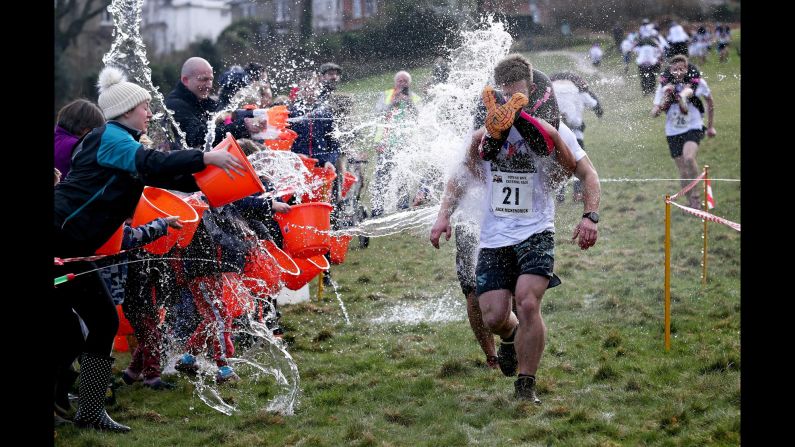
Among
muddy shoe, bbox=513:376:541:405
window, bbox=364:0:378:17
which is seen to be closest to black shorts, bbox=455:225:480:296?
muddy shoe, bbox=513:376:541:405

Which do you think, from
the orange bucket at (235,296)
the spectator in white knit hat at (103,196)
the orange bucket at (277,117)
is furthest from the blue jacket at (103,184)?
the orange bucket at (277,117)

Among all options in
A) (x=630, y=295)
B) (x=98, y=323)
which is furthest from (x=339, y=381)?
(x=630, y=295)

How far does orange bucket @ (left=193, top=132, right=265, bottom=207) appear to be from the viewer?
4.65 m

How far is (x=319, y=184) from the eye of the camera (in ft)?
21.7

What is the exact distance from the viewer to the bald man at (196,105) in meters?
6.57

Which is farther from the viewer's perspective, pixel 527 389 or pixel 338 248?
pixel 338 248

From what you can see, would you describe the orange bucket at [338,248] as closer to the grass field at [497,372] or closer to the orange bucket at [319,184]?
the orange bucket at [319,184]

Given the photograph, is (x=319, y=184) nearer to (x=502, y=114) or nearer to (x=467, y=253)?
(x=467, y=253)

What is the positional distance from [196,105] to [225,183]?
7.41 ft

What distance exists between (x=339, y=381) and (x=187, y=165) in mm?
1879

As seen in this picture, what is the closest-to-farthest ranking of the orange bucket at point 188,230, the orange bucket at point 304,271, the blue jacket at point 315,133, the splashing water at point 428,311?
the orange bucket at point 188,230
the orange bucket at point 304,271
the splashing water at point 428,311
the blue jacket at point 315,133

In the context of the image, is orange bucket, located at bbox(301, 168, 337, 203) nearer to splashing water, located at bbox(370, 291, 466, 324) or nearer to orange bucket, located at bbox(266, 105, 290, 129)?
orange bucket, located at bbox(266, 105, 290, 129)

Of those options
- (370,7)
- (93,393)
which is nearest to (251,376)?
(93,393)

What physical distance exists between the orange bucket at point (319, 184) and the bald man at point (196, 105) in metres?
0.57
